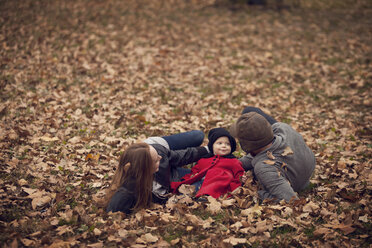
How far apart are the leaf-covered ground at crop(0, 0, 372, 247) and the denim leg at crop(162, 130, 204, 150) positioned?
90cm

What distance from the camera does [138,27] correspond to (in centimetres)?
1247

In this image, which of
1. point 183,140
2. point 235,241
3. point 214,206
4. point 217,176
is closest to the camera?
point 235,241

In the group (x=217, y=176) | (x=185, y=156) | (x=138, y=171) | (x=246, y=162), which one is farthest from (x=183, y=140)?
(x=138, y=171)

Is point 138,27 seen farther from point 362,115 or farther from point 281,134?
point 281,134

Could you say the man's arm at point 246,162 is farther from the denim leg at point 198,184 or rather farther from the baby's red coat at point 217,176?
the denim leg at point 198,184

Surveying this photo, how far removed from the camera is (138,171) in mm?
3635

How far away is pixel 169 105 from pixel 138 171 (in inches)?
140

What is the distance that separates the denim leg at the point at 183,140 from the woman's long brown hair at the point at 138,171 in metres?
0.90

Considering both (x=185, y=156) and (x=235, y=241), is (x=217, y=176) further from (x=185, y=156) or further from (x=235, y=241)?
(x=235, y=241)

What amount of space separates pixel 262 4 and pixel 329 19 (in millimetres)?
3420

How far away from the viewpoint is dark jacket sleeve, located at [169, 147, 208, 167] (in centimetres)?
432

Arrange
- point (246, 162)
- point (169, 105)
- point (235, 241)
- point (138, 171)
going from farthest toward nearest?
point (169, 105), point (246, 162), point (138, 171), point (235, 241)

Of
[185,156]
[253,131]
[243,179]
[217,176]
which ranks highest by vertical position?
[253,131]

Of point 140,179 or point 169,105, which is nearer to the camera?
point 140,179
